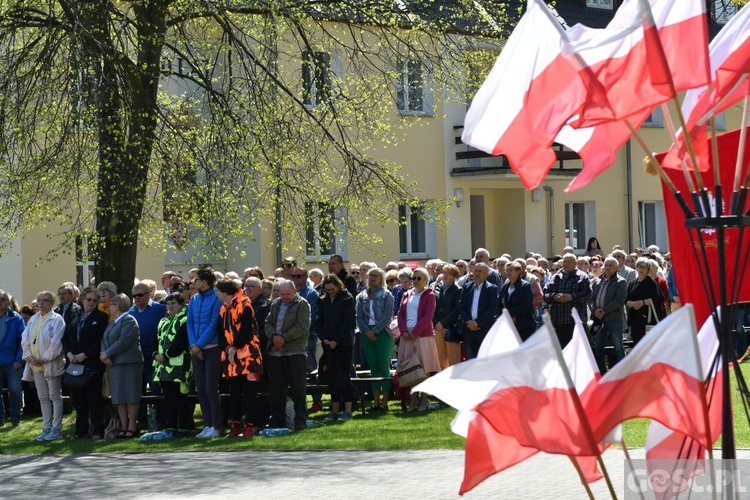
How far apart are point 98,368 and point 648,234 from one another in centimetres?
2757

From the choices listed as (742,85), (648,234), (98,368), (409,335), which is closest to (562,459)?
(409,335)

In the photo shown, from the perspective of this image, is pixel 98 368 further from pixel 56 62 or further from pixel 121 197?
pixel 56 62

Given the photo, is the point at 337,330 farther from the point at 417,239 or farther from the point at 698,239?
the point at 417,239

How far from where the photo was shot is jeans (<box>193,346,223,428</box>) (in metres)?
15.8

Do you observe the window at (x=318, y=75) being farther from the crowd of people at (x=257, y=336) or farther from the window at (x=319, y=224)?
the crowd of people at (x=257, y=336)

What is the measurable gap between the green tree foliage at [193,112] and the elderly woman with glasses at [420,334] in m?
2.30

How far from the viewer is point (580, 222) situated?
3931 cm


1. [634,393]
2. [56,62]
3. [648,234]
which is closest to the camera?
[634,393]

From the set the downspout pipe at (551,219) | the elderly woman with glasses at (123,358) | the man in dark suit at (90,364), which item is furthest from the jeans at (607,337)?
the downspout pipe at (551,219)

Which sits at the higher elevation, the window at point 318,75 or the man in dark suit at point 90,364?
the window at point 318,75

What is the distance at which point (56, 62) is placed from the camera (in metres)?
16.6

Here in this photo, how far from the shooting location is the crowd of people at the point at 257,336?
16.0m

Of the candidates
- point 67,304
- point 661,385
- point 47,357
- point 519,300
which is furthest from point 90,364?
point 661,385

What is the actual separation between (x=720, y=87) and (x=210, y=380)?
11.6 meters
